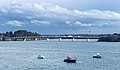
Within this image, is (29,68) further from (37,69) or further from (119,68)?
(119,68)

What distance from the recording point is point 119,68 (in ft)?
334

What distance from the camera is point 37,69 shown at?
95.3m

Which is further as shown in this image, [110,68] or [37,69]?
[110,68]

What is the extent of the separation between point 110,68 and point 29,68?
18959 millimetres

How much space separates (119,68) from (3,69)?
2673 cm

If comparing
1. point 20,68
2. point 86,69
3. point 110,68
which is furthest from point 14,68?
point 110,68

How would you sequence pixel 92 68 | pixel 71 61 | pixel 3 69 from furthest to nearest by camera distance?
1. pixel 71 61
2. pixel 92 68
3. pixel 3 69

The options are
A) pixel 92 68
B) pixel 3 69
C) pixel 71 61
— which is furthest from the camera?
pixel 71 61

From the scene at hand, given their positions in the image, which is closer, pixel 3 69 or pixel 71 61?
pixel 3 69

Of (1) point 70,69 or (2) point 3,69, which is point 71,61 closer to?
(1) point 70,69

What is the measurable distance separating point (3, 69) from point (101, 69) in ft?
72.7

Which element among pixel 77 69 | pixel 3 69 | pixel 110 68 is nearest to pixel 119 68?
pixel 110 68

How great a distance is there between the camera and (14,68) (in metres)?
97.2

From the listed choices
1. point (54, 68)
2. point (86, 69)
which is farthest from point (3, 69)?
point (86, 69)
